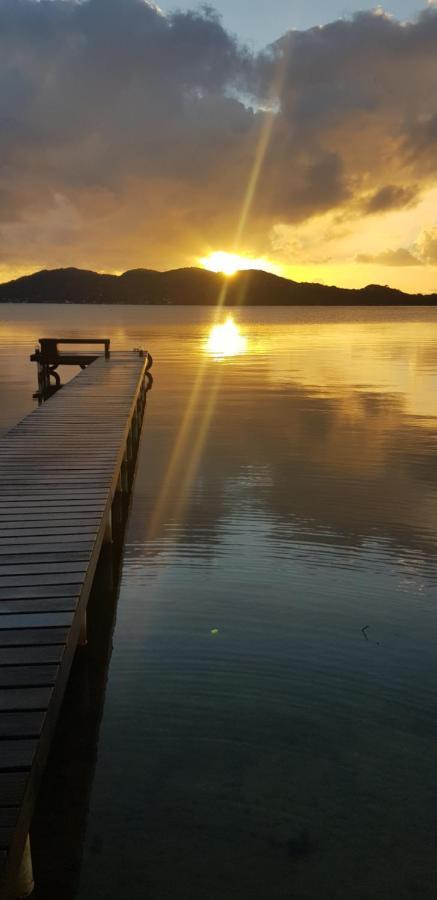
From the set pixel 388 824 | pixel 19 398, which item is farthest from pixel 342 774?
pixel 19 398

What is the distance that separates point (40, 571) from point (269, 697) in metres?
2.15

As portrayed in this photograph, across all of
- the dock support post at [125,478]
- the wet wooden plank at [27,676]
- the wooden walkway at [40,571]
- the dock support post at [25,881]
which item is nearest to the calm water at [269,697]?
the dock support post at [25,881]

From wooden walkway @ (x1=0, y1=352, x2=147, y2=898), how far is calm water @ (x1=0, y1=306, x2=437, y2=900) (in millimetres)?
1030

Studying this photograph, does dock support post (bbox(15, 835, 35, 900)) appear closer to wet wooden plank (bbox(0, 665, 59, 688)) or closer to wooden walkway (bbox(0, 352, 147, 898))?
wooden walkway (bbox(0, 352, 147, 898))

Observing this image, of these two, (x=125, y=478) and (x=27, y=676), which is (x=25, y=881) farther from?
(x=125, y=478)

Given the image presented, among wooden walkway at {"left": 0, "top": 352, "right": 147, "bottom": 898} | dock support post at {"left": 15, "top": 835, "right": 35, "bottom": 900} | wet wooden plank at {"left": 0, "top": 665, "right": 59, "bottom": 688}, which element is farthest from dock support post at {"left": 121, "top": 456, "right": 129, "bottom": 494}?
dock support post at {"left": 15, "top": 835, "right": 35, "bottom": 900}

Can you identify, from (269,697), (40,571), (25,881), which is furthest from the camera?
(269,697)

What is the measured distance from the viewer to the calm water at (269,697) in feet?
14.9

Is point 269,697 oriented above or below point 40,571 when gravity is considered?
below

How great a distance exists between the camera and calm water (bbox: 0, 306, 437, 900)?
179 inches

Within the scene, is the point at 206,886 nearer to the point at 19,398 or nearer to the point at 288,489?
the point at 288,489

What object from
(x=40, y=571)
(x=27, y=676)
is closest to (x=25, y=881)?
(x=27, y=676)

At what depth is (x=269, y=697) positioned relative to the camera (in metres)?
6.26

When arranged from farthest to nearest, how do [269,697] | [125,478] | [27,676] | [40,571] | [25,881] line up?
[125,478], [269,697], [40,571], [27,676], [25,881]
